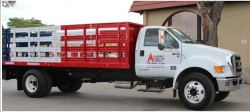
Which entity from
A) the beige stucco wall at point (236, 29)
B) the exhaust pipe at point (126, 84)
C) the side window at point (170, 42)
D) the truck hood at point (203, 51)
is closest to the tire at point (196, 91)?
the truck hood at point (203, 51)

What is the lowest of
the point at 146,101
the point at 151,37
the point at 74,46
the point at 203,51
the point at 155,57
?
the point at 146,101

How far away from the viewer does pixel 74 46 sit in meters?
10.2

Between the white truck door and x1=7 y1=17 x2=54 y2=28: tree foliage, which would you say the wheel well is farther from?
x1=7 y1=17 x2=54 y2=28: tree foliage

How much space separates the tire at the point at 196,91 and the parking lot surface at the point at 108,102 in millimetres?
385

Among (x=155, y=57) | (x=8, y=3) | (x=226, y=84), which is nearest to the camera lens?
(x=226, y=84)

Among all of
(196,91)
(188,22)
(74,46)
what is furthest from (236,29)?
(74,46)

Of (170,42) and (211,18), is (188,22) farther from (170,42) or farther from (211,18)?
(170,42)

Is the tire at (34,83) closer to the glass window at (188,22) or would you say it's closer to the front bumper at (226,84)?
the front bumper at (226,84)

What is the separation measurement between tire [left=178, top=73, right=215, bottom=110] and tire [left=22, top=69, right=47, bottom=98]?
4.50 metres

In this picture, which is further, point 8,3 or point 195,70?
point 8,3

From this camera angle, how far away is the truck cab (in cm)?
835

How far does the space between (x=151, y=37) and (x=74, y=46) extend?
2410 millimetres

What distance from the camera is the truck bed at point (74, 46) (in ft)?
31.0

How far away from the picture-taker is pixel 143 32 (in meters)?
9.48
